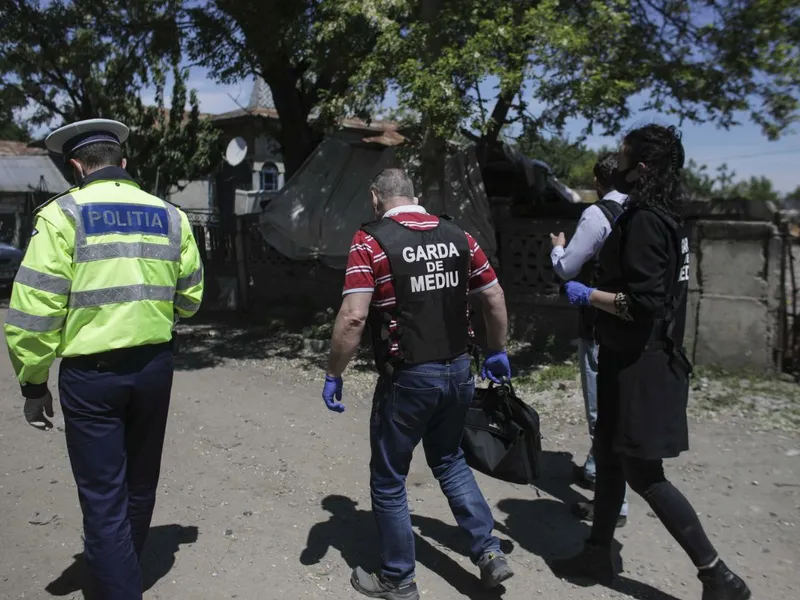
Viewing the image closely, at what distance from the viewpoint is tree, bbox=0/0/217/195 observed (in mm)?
9875

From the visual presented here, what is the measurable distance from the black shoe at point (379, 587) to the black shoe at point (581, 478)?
1.66 meters

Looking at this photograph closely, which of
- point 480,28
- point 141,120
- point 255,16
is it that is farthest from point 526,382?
point 141,120

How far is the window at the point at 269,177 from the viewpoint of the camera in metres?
24.8

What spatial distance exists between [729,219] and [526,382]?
2.50 metres

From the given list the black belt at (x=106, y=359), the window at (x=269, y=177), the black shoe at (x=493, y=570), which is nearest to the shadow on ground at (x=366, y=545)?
the black shoe at (x=493, y=570)

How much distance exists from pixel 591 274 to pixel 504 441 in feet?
3.82

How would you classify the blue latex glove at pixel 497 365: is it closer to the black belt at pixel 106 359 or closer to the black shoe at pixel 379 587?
the black shoe at pixel 379 587

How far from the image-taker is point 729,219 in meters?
6.83

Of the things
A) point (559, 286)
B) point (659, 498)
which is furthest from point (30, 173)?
point (659, 498)

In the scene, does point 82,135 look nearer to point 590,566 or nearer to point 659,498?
point 659,498

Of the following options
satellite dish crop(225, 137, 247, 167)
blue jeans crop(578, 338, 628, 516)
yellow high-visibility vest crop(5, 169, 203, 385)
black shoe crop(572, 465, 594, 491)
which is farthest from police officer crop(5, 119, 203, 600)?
satellite dish crop(225, 137, 247, 167)

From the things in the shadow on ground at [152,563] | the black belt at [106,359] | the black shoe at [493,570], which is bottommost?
the shadow on ground at [152,563]

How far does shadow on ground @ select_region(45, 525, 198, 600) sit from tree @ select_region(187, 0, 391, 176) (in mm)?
4581

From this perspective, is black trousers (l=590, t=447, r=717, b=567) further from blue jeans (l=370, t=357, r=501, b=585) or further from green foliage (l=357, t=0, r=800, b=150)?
green foliage (l=357, t=0, r=800, b=150)
